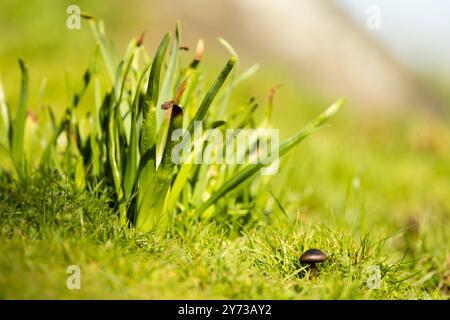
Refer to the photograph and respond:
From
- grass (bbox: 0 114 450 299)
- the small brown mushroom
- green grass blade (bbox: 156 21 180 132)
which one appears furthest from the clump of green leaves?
the small brown mushroom

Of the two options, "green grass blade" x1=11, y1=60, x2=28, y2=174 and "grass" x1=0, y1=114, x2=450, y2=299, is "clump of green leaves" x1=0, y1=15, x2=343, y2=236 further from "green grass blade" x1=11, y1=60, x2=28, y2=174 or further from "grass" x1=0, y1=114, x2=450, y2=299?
"grass" x1=0, y1=114, x2=450, y2=299

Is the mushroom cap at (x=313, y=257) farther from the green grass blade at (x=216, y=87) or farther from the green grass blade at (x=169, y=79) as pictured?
the green grass blade at (x=169, y=79)

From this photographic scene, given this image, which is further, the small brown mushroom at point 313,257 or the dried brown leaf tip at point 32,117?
the dried brown leaf tip at point 32,117

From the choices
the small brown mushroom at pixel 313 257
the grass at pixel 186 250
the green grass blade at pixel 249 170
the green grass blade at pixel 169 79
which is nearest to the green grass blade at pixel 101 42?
the grass at pixel 186 250

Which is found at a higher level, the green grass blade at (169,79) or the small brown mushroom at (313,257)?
the green grass blade at (169,79)

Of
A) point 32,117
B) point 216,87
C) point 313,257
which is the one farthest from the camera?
point 32,117

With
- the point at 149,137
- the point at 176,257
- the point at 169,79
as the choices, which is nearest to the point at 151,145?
the point at 149,137

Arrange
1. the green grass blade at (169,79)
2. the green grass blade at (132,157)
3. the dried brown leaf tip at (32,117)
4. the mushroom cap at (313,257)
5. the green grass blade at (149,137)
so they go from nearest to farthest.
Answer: the mushroom cap at (313,257) → the green grass blade at (149,137) → the green grass blade at (132,157) → the green grass blade at (169,79) → the dried brown leaf tip at (32,117)

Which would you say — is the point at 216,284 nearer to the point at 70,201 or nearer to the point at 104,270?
the point at 104,270

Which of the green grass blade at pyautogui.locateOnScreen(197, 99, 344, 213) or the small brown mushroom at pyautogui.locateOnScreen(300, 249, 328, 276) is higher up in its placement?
the green grass blade at pyautogui.locateOnScreen(197, 99, 344, 213)

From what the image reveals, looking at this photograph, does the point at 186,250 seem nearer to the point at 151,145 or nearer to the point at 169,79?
the point at 151,145
